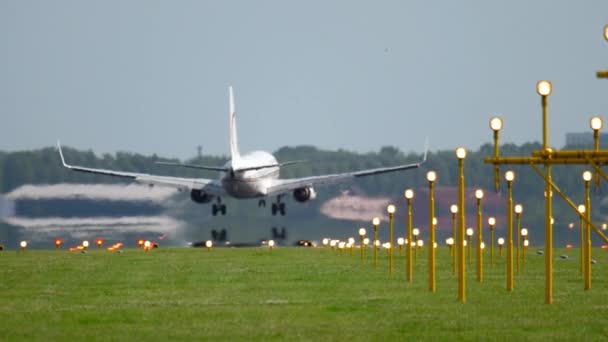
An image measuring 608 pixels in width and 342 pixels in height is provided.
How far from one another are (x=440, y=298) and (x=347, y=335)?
11.9m

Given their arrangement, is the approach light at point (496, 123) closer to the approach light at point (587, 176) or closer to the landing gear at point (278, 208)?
the approach light at point (587, 176)

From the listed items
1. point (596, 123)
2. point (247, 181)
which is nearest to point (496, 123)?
point (596, 123)

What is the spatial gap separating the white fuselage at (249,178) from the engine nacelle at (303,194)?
78.5 inches

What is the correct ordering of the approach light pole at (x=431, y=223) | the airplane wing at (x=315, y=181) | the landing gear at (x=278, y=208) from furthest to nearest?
the airplane wing at (x=315, y=181)
the landing gear at (x=278, y=208)
the approach light pole at (x=431, y=223)

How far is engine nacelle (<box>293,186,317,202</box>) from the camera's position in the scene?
390 feet

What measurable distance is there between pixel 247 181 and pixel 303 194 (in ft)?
22.4

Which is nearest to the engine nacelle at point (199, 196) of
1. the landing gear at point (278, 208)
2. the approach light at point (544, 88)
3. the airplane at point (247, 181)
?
the airplane at point (247, 181)

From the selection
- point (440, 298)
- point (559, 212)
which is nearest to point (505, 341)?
point (440, 298)

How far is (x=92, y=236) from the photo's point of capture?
99.2 m

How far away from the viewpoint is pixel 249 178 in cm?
11338

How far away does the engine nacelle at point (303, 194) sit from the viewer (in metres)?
119

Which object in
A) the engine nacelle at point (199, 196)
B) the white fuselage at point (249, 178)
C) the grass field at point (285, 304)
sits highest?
the white fuselage at point (249, 178)

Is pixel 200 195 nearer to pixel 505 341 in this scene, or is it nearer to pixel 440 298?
pixel 440 298

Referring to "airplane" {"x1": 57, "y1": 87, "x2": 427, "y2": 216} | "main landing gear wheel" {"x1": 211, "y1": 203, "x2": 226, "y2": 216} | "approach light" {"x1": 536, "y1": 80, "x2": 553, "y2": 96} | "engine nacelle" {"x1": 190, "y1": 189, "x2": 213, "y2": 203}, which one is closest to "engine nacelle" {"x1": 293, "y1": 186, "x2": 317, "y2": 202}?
"airplane" {"x1": 57, "y1": 87, "x2": 427, "y2": 216}
